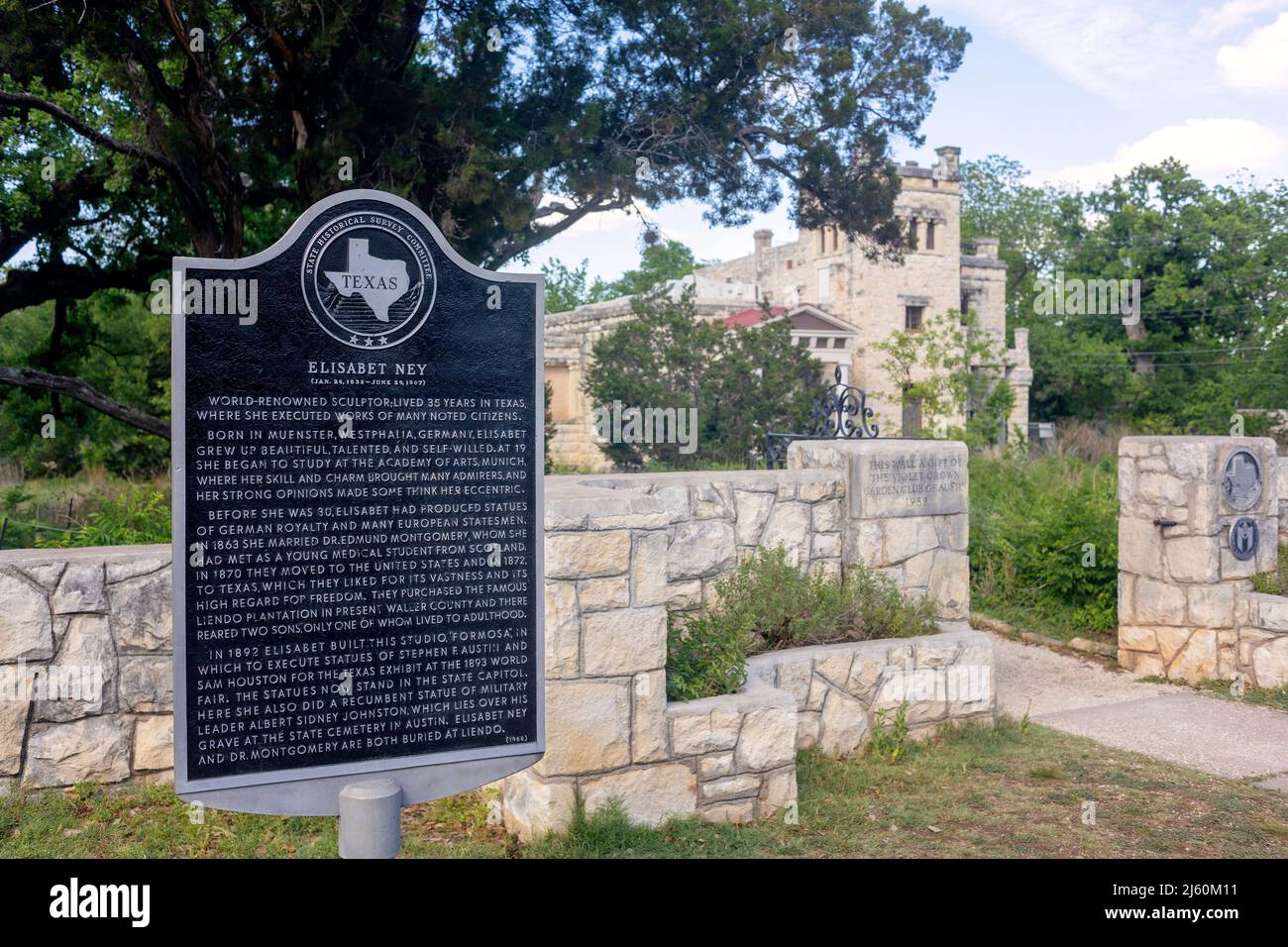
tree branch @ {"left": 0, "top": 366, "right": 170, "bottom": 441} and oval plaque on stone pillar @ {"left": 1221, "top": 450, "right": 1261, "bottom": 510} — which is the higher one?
tree branch @ {"left": 0, "top": 366, "right": 170, "bottom": 441}

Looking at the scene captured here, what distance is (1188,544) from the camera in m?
8.01

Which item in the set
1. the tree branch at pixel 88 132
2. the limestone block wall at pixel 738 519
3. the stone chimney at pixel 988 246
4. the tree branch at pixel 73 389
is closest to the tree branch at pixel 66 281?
the tree branch at pixel 73 389

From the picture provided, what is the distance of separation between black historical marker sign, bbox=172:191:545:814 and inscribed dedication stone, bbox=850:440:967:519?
15.3ft

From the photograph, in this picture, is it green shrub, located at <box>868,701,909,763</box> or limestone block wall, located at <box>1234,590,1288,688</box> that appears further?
limestone block wall, located at <box>1234,590,1288,688</box>

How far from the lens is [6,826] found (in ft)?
14.9

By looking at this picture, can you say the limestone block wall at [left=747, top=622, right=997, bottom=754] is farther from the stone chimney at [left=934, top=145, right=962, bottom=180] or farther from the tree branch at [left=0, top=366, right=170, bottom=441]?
the stone chimney at [left=934, top=145, right=962, bottom=180]

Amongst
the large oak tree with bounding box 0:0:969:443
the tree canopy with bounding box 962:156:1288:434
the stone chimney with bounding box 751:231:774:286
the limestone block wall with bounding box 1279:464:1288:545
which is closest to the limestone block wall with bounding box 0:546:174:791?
the large oak tree with bounding box 0:0:969:443

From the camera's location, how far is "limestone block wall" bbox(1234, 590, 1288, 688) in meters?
7.75

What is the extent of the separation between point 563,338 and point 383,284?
2441 centimetres

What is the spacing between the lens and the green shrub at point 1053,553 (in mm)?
9516

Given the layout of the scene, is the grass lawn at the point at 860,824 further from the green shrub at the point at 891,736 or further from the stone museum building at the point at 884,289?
the stone museum building at the point at 884,289

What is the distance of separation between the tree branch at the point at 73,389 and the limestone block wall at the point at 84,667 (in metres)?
6.61

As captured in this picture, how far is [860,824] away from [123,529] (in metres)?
4.90

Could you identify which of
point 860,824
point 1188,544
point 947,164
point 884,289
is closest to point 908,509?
point 1188,544
